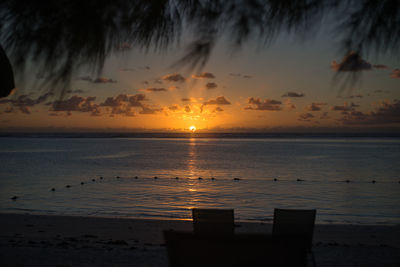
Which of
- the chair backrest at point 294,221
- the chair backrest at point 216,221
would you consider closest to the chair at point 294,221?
the chair backrest at point 294,221

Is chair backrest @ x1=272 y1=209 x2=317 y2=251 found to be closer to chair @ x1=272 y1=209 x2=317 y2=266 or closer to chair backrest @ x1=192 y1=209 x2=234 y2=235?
chair @ x1=272 y1=209 x2=317 y2=266

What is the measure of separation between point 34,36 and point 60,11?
0.56 ft

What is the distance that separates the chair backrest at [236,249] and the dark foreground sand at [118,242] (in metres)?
2.78

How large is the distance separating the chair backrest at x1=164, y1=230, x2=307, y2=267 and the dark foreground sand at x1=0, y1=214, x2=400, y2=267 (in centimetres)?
278

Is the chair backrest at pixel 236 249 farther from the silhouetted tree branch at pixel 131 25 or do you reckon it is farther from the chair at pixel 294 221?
the chair at pixel 294 221

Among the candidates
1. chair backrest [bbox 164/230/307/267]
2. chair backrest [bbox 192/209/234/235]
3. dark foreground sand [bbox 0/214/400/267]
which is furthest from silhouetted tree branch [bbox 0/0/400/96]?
dark foreground sand [bbox 0/214/400/267]

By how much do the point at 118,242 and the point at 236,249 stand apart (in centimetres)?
457

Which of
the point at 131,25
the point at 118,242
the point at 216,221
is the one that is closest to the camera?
the point at 131,25

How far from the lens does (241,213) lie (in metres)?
9.88

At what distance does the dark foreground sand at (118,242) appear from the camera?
15.7 ft

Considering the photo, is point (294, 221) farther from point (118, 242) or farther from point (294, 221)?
point (118, 242)

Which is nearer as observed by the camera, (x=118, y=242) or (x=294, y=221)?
(x=294, y=221)

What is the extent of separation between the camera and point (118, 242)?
6.21 metres

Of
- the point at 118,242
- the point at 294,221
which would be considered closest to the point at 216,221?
the point at 294,221
